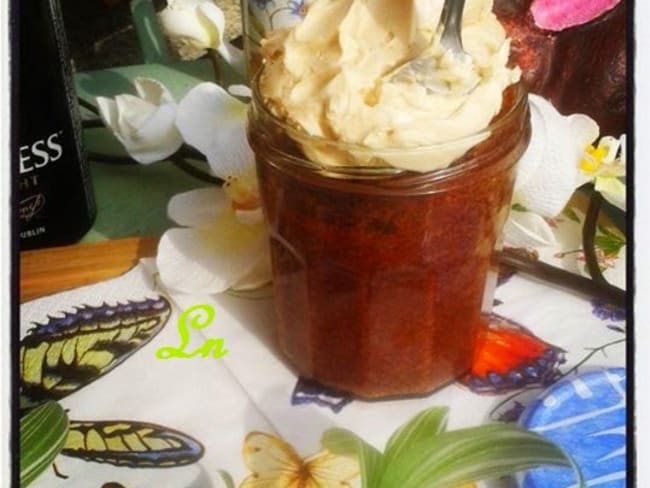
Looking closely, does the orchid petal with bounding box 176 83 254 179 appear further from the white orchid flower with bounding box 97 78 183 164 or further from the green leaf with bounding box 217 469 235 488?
the green leaf with bounding box 217 469 235 488

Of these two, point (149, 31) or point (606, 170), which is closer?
point (606, 170)

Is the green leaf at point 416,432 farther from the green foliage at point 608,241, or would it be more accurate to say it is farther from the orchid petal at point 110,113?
the orchid petal at point 110,113

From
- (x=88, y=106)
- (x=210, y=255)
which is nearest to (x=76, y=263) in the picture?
(x=210, y=255)

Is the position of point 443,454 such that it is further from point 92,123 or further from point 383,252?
point 92,123

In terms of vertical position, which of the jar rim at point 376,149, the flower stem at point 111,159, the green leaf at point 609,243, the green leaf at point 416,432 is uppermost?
the jar rim at point 376,149

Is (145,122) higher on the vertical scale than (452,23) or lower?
lower

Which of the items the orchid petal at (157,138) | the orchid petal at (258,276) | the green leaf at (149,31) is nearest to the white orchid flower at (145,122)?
the orchid petal at (157,138)
